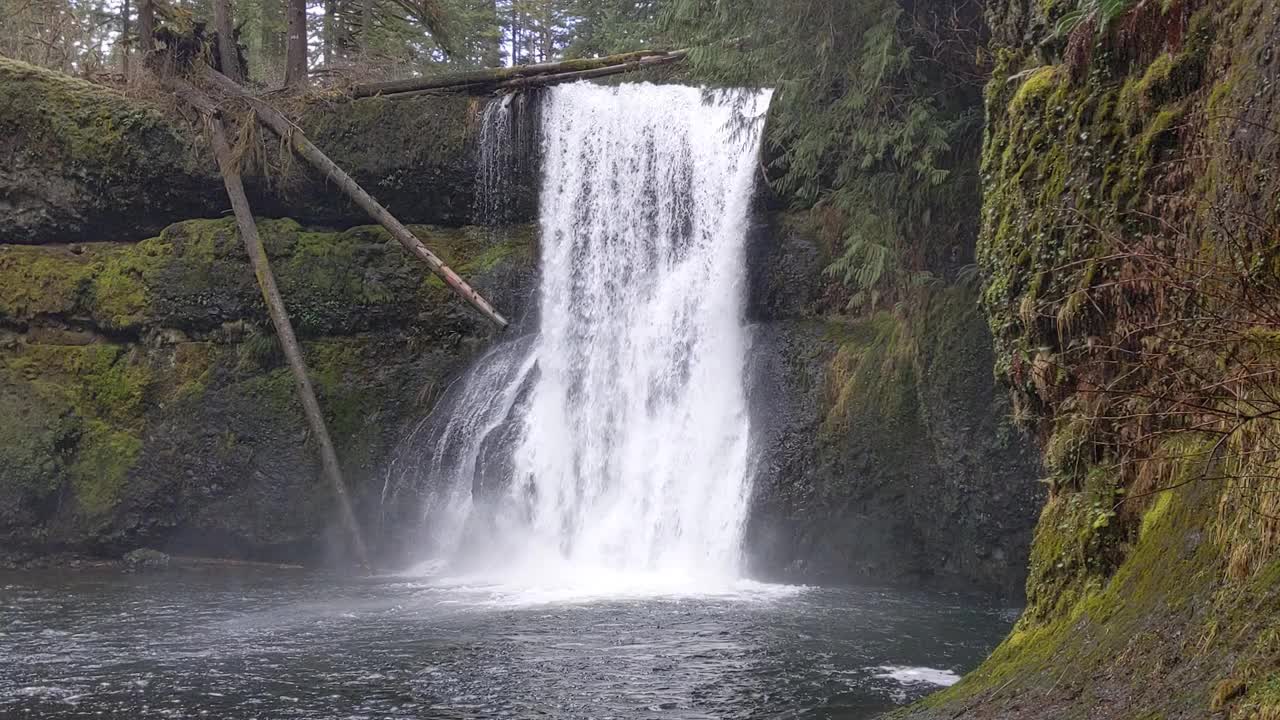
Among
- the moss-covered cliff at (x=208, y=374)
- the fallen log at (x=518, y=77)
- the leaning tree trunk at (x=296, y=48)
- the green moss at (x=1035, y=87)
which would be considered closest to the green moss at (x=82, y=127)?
the moss-covered cliff at (x=208, y=374)

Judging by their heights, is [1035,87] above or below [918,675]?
above

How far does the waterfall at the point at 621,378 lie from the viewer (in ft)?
51.3

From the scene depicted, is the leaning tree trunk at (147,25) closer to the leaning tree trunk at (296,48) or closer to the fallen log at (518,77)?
the leaning tree trunk at (296,48)

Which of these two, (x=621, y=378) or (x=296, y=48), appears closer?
(x=621, y=378)

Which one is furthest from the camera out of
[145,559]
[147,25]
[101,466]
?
[147,25]

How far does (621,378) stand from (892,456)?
13.8 ft

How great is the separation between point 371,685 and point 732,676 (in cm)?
263

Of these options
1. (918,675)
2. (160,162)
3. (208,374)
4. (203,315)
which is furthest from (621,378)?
(918,675)

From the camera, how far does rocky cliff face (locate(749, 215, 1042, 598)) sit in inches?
548

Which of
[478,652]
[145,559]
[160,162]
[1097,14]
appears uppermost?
[160,162]

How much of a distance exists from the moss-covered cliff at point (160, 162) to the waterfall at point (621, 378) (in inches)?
74.1

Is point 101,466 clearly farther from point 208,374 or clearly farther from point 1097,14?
point 1097,14

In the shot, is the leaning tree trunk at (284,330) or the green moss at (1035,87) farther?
the leaning tree trunk at (284,330)

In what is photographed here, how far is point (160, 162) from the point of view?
18.5m
